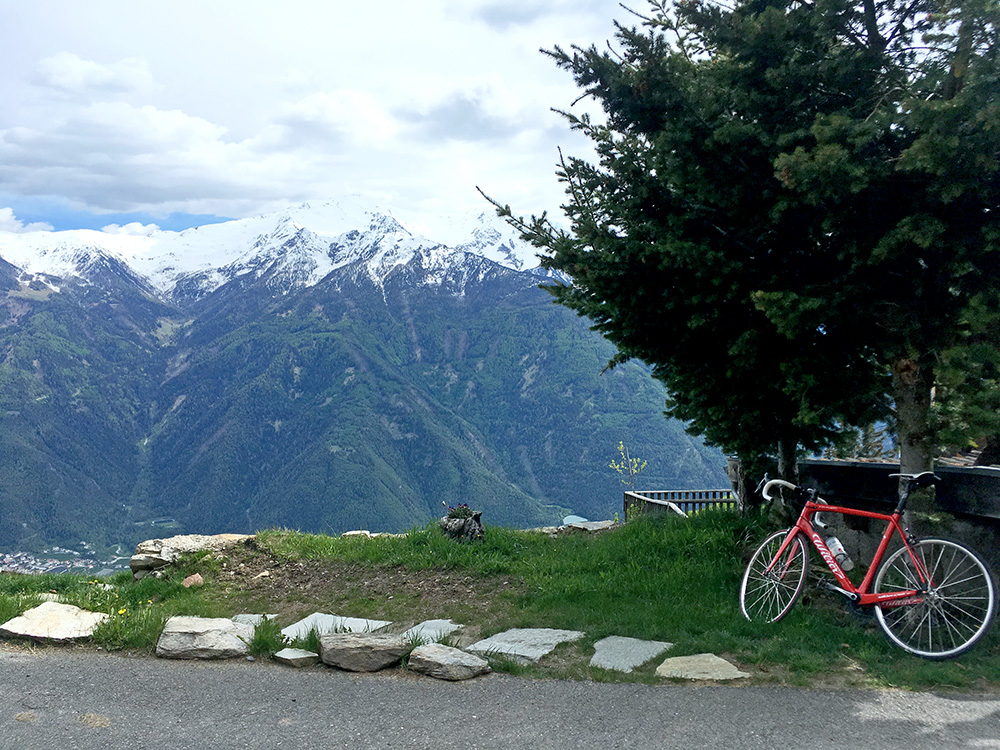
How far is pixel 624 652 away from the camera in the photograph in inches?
239

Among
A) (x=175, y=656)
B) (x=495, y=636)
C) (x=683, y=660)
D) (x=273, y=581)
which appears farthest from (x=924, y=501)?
(x=273, y=581)

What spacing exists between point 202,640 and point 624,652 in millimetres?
3518

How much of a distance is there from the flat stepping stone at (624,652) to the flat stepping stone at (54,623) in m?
4.43

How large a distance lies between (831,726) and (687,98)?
5.07 meters

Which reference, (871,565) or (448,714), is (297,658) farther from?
(871,565)

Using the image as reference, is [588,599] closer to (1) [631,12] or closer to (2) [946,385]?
(2) [946,385]

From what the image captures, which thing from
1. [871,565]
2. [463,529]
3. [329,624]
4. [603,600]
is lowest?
[329,624]

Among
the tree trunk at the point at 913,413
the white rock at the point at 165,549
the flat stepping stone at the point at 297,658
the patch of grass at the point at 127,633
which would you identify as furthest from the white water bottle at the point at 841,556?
the white rock at the point at 165,549

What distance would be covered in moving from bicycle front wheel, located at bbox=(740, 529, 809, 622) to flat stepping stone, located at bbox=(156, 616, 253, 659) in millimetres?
4395

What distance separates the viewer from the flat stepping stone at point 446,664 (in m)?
5.64

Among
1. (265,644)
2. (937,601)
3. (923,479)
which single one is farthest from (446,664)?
(923,479)

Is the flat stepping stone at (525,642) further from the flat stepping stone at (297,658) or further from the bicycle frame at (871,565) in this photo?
the bicycle frame at (871,565)

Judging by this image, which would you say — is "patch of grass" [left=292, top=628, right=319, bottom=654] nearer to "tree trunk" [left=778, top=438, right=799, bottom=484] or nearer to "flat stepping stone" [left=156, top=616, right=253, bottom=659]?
"flat stepping stone" [left=156, top=616, right=253, bottom=659]

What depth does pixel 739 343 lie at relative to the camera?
7105 mm
